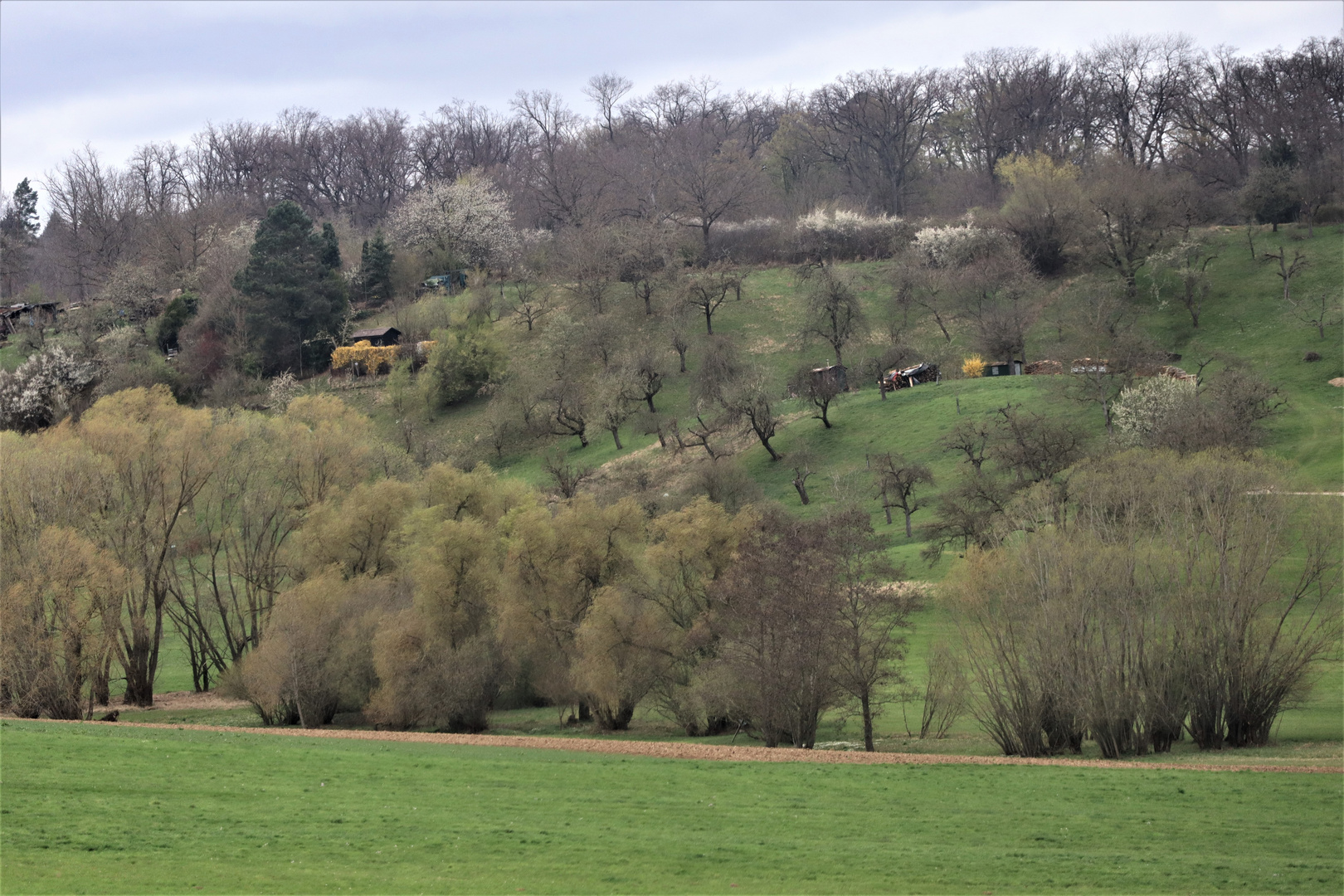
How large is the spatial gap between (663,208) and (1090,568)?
84422mm

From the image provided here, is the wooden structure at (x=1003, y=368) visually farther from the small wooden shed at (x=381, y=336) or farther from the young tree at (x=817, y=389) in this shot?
the small wooden shed at (x=381, y=336)

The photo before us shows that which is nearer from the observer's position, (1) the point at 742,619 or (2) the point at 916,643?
(1) the point at 742,619

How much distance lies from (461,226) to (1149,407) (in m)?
70.4

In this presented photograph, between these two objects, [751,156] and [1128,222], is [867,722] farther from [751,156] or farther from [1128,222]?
[751,156]

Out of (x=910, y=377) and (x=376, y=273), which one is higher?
(x=376, y=273)

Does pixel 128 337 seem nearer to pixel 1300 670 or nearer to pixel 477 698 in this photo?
pixel 477 698

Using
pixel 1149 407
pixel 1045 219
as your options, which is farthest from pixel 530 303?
pixel 1149 407

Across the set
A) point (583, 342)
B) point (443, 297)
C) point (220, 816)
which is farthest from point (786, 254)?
point (220, 816)

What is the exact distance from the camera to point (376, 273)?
102312 millimetres

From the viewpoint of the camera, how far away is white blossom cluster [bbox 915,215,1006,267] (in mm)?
87500

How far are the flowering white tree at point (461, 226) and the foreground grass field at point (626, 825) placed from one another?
8578 centimetres

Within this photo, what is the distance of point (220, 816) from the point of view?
766 inches

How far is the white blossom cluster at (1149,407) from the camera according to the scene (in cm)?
5272

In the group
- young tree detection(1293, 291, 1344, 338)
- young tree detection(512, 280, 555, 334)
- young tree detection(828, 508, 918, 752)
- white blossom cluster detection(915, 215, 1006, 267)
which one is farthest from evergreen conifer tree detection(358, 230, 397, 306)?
young tree detection(828, 508, 918, 752)
